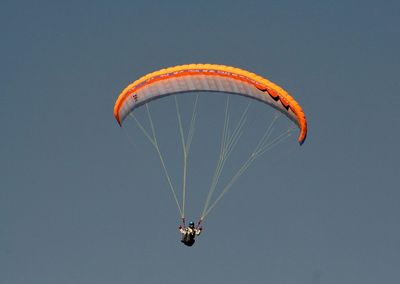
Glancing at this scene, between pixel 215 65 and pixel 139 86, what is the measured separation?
354 centimetres

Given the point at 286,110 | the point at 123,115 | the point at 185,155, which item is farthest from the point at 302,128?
the point at 123,115

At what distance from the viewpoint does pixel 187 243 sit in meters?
57.0

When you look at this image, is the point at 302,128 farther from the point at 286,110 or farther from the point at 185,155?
the point at 185,155

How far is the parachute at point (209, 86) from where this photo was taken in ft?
187

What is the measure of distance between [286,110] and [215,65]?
347 centimetres

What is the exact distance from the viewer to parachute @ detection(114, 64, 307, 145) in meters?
57.1

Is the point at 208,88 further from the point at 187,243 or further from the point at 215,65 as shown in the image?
the point at 187,243

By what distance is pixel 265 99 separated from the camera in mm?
57875

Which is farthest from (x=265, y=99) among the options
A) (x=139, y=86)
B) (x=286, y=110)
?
(x=139, y=86)

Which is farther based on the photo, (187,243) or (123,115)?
(123,115)

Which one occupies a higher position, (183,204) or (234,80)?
(234,80)

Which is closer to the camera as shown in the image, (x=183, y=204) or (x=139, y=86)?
(x=183, y=204)

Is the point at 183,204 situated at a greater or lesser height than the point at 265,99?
lesser

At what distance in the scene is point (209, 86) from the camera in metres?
58.7
